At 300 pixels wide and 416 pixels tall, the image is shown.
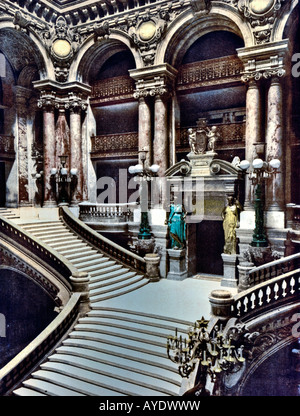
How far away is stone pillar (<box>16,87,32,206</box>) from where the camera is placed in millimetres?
15984

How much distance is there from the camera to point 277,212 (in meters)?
11.1

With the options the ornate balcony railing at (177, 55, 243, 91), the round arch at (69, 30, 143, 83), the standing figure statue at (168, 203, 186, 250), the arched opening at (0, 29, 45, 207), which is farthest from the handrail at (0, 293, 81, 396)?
the round arch at (69, 30, 143, 83)

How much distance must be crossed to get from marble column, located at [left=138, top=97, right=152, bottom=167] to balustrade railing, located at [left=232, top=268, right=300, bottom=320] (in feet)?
24.2

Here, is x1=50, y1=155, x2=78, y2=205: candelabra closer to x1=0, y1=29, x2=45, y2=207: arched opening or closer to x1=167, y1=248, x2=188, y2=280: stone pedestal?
x1=0, y1=29, x2=45, y2=207: arched opening

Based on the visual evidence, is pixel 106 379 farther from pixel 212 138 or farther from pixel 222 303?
pixel 212 138

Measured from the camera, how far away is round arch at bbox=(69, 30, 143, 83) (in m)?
14.7

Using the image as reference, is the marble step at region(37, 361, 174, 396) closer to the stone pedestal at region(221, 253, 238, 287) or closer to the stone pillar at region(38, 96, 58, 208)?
the stone pedestal at region(221, 253, 238, 287)

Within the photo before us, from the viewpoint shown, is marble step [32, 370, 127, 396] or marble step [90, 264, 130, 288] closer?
marble step [32, 370, 127, 396]

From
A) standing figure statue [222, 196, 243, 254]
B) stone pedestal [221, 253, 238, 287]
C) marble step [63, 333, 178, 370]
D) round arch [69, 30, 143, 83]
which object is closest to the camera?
marble step [63, 333, 178, 370]

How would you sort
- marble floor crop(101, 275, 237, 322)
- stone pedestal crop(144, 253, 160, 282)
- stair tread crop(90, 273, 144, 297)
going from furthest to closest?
stone pedestal crop(144, 253, 160, 282), stair tread crop(90, 273, 144, 297), marble floor crop(101, 275, 237, 322)

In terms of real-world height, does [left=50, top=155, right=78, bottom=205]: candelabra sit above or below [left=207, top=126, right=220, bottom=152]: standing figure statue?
below

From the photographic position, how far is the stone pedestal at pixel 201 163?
40.0ft

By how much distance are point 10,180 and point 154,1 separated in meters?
10.0

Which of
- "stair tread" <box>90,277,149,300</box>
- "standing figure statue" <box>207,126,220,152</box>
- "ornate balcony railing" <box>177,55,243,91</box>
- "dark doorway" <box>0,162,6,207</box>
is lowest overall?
"stair tread" <box>90,277,149,300</box>
